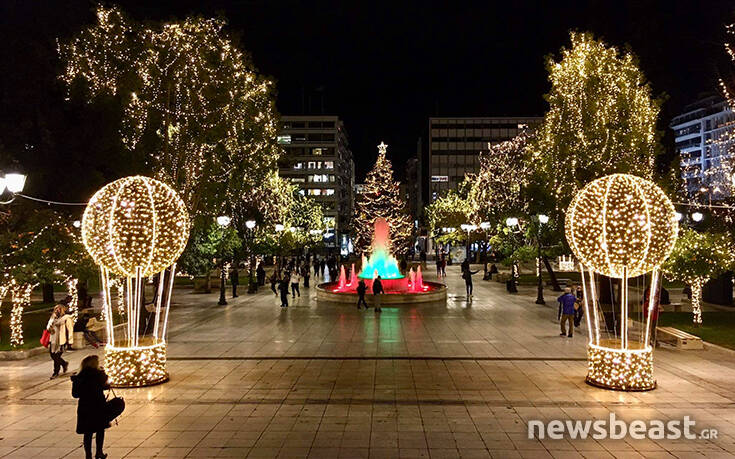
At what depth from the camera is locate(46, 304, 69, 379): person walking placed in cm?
1198

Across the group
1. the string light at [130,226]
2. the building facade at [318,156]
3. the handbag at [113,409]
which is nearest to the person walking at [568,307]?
the string light at [130,226]

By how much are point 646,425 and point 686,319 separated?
45.7ft

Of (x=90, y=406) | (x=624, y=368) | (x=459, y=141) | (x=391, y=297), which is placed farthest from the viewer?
(x=459, y=141)

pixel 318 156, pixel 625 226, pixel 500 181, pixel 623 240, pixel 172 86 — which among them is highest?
pixel 318 156

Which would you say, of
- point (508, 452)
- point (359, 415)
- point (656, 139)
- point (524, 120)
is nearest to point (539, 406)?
point (508, 452)

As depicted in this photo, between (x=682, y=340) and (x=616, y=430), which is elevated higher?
(x=682, y=340)

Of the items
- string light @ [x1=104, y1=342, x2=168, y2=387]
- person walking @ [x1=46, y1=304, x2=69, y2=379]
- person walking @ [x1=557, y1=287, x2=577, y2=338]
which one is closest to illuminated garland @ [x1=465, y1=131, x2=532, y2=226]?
person walking @ [x1=557, y1=287, x2=577, y2=338]

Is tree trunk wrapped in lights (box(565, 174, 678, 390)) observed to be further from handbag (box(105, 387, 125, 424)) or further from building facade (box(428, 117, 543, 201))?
building facade (box(428, 117, 543, 201))

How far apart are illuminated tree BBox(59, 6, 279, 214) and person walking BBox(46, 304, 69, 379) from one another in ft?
22.1

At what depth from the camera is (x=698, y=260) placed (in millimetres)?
17984

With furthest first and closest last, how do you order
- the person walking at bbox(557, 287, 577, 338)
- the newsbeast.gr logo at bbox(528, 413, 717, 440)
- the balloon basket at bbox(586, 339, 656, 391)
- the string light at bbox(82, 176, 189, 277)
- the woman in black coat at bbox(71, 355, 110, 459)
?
the person walking at bbox(557, 287, 577, 338)
the string light at bbox(82, 176, 189, 277)
the balloon basket at bbox(586, 339, 656, 391)
the newsbeast.gr logo at bbox(528, 413, 717, 440)
the woman in black coat at bbox(71, 355, 110, 459)

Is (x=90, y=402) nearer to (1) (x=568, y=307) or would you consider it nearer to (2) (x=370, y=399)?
(2) (x=370, y=399)

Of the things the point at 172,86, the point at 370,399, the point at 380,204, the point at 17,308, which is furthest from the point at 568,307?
the point at 380,204

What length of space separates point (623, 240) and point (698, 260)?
9.88m
